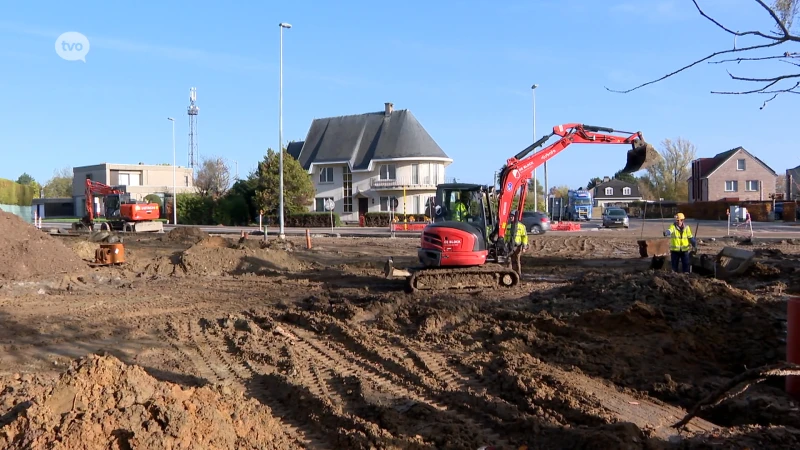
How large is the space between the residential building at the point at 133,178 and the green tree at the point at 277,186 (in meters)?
26.9

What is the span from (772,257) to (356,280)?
39.2 feet

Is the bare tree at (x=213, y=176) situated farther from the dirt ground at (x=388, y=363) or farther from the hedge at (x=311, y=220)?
the dirt ground at (x=388, y=363)

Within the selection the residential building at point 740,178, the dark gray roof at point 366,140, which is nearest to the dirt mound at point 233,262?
the dark gray roof at point 366,140

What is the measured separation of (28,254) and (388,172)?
3936 centimetres

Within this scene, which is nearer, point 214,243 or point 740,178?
point 214,243

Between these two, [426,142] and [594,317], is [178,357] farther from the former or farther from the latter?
[426,142]

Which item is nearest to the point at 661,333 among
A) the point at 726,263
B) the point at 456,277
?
the point at 456,277

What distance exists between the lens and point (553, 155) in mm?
15992

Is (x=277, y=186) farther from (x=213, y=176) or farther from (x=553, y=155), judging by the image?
(x=553, y=155)

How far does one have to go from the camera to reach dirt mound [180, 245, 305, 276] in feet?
62.9

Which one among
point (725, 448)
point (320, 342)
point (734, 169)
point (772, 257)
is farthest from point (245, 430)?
point (734, 169)

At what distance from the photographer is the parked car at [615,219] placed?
1709 inches

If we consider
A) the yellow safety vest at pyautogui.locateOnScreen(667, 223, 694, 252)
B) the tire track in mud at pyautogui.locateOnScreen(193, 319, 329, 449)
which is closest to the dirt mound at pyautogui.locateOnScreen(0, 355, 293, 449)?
the tire track in mud at pyautogui.locateOnScreen(193, 319, 329, 449)

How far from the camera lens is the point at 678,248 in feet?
50.1
